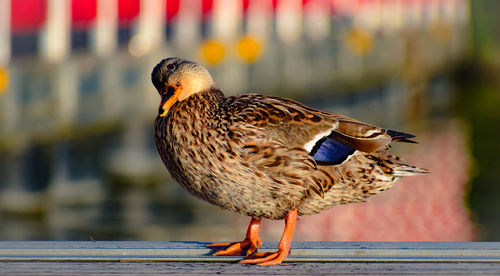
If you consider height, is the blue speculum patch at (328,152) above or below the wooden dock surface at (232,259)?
above

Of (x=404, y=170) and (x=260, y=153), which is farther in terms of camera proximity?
(x=404, y=170)

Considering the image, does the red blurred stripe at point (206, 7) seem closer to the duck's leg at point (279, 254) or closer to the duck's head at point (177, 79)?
the duck's head at point (177, 79)

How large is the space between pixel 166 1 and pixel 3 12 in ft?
28.8

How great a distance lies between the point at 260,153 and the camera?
4.89 m

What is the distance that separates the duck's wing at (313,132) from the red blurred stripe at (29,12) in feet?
43.8

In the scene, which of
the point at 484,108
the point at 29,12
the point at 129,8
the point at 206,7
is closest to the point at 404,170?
the point at 29,12

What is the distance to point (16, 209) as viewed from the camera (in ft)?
49.0

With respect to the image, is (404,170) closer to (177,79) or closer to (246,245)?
(246,245)

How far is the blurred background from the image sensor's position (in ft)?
46.8

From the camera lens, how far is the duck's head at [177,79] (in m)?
4.90

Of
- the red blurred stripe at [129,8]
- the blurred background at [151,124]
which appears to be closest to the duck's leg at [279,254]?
the blurred background at [151,124]

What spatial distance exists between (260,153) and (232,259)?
0.42 meters

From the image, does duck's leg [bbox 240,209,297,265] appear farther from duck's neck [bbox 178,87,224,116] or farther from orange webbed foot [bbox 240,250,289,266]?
duck's neck [bbox 178,87,224,116]

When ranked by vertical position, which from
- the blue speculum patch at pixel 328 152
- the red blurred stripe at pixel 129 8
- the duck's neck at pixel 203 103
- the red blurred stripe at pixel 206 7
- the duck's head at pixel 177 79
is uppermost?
the duck's head at pixel 177 79
